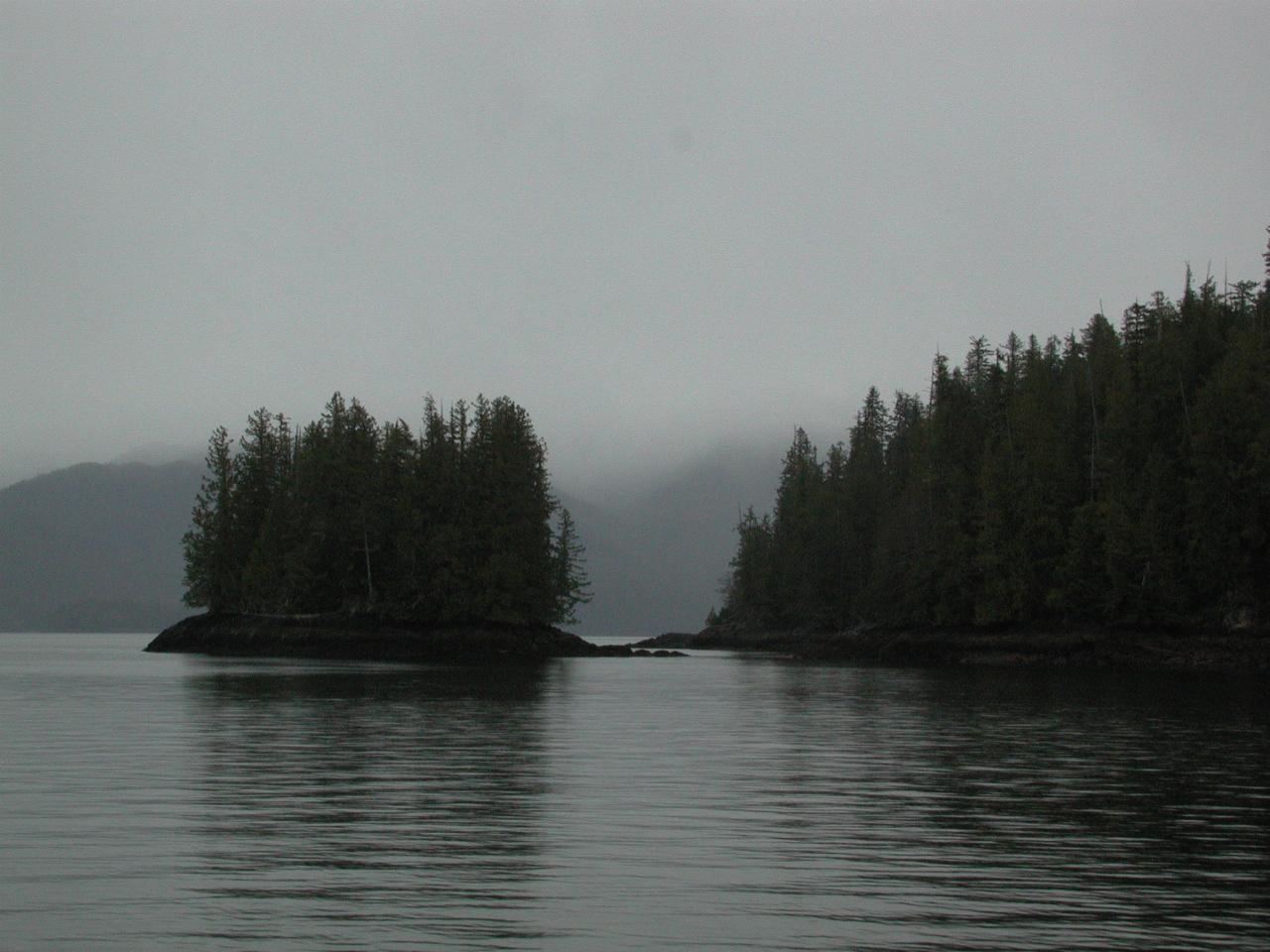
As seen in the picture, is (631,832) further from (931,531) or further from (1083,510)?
(931,531)

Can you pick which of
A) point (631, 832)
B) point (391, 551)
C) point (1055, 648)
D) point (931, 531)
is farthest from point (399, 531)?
point (631, 832)

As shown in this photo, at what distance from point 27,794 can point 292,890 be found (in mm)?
10635

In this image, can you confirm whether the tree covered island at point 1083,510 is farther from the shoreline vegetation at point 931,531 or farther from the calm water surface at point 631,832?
the calm water surface at point 631,832

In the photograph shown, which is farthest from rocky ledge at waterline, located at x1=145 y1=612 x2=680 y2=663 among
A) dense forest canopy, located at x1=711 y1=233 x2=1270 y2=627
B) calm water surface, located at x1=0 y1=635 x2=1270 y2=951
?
calm water surface, located at x1=0 y1=635 x2=1270 y2=951

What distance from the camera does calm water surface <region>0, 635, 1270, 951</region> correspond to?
1295 centimetres

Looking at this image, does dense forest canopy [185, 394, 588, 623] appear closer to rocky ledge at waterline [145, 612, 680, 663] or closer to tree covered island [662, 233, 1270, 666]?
rocky ledge at waterline [145, 612, 680, 663]

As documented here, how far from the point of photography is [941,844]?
1784cm

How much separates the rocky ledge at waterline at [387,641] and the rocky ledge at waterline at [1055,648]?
2240 cm

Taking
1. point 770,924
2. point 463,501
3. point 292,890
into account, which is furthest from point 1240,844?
point 463,501

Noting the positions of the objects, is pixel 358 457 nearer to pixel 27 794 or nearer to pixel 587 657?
pixel 587 657

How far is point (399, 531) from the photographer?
413 ft

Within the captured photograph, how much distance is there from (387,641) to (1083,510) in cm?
6163

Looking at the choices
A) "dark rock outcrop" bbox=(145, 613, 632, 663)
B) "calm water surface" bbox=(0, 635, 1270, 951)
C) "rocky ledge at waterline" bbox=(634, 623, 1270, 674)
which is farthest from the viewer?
"dark rock outcrop" bbox=(145, 613, 632, 663)

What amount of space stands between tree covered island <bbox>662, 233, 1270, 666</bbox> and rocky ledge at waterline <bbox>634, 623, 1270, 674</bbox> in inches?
8.4
